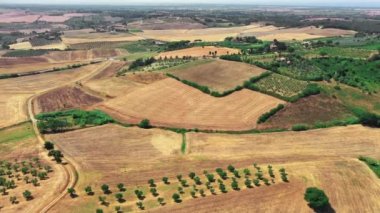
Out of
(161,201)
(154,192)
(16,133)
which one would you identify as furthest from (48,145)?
(161,201)

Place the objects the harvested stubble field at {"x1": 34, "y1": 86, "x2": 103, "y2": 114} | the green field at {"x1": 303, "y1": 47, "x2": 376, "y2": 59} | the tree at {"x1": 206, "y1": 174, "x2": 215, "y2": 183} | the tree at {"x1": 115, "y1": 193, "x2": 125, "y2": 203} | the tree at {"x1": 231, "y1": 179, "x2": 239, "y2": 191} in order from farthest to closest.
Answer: the green field at {"x1": 303, "y1": 47, "x2": 376, "y2": 59}, the harvested stubble field at {"x1": 34, "y1": 86, "x2": 103, "y2": 114}, the tree at {"x1": 206, "y1": 174, "x2": 215, "y2": 183}, the tree at {"x1": 231, "y1": 179, "x2": 239, "y2": 191}, the tree at {"x1": 115, "y1": 193, "x2": 125, "y2": 203}

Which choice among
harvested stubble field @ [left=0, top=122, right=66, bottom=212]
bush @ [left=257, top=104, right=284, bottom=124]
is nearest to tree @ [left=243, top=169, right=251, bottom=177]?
bush @ [left=257, top=104, right=284, bottom=124]

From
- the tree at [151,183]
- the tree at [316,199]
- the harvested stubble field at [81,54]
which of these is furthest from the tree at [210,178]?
the harvested stubble field at [81,54]

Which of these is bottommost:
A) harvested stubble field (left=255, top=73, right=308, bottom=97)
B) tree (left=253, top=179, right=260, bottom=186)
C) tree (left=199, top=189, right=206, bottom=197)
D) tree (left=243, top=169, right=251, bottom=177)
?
tree (left=243, top=169, right=251, bottom=177)

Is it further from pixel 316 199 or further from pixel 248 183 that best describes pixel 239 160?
pixel 316 199

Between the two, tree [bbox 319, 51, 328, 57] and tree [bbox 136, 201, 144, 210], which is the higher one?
tree [bbox 319, 51, 328, 57]

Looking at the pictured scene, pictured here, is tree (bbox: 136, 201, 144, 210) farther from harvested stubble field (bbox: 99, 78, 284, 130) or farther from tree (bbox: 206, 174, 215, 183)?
harvested stubble field (bbox: 99, 78, 284, 130)
